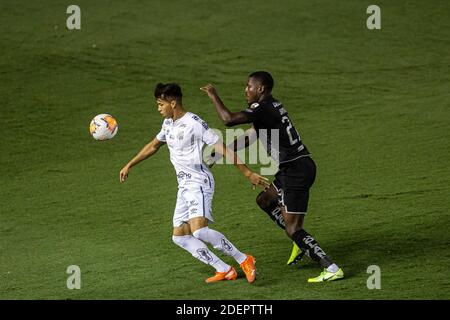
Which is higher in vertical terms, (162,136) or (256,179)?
(162,136)

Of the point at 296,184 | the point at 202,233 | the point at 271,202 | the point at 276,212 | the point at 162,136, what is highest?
the point at 162,136

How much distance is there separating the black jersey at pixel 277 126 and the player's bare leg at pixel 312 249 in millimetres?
595

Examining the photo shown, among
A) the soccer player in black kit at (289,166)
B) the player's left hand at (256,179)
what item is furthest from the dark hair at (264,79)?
the player's left hand at (256,179)

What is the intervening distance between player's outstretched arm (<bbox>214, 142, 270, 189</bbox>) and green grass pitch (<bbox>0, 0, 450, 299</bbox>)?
105 cm

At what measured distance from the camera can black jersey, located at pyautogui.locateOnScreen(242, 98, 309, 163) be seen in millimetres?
8625

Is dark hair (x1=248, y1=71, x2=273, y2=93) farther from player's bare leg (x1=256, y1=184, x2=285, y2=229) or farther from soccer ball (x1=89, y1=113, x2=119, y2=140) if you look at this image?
soccer ball (x1=89, y1=113, x2=119, y2=140)

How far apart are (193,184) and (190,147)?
369 mm

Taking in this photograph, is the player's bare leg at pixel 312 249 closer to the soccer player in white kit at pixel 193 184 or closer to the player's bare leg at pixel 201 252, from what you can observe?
the soccer player in white kit at pixel 193 184

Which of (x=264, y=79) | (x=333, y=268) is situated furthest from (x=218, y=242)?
(x=264, y=79)

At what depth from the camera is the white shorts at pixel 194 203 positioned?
8648 mm

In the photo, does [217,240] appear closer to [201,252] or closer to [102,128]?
[201,252]

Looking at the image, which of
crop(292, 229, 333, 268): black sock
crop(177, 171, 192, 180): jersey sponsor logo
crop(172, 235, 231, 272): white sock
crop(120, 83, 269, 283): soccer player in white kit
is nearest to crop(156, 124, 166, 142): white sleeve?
crop(120, 83, 269, 283): soccer player in white kit

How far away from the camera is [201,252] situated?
8.80 metres

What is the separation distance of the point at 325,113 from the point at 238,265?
7105 mm
